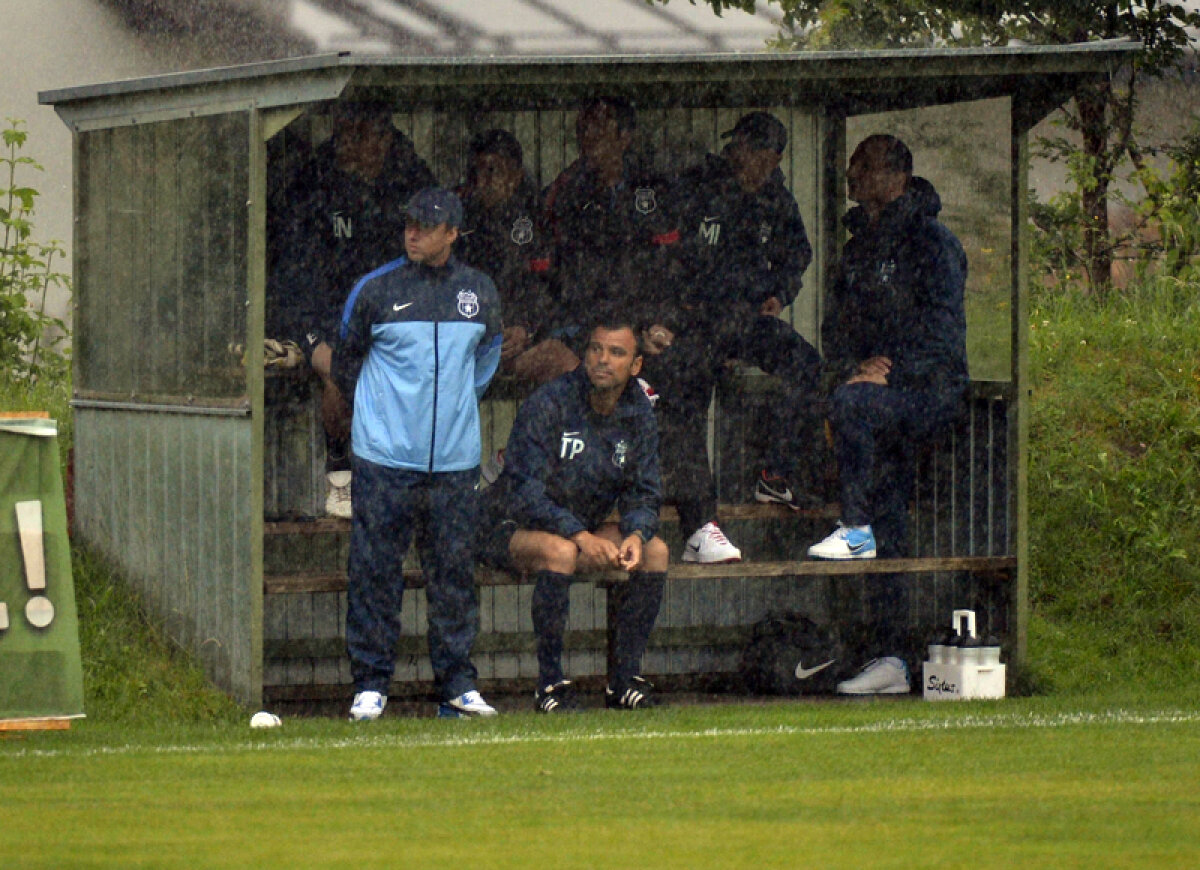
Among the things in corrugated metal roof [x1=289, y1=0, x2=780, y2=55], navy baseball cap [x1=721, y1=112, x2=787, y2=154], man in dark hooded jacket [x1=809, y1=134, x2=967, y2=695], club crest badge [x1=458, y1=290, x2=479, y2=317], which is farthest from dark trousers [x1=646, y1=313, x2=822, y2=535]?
corrugated metal roof [x1=289, y1=0, x2=780, y2=55]

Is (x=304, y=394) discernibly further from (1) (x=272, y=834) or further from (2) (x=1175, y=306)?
(2) (x=1175, y=306)

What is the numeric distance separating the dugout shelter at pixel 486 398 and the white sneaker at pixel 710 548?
6.8 inches

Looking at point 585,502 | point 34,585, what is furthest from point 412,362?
point 34,585

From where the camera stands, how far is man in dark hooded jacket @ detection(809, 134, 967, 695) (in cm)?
1038

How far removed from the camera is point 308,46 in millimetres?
18547

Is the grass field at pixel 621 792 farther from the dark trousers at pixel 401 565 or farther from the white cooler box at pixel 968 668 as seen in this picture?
the white cooler box at pixel 968 668

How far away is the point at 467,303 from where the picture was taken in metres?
9.26

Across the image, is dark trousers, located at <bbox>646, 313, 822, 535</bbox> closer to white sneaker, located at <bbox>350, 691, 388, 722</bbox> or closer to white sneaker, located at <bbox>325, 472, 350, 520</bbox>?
white sneaker, located at <bbox>325, 472, 350, 520</bbox>

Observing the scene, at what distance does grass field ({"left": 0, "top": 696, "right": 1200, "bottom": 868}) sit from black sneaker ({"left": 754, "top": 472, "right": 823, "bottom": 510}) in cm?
184

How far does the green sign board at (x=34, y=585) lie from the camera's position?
8.20 meters

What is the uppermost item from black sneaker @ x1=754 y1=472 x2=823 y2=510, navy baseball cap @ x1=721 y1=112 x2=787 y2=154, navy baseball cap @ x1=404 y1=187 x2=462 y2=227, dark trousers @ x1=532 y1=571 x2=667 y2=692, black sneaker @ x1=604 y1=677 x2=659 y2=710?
navy baseball cap @ x1=721 y1=112 x2=787 y2=154

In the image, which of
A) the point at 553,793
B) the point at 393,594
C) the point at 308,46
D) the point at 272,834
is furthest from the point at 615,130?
the point at 308,46

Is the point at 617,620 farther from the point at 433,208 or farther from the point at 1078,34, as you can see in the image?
the point at 1078,34

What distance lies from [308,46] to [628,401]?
9657 millimetres
